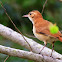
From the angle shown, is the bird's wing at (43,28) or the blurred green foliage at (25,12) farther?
the blurred green foliage at (25,12)

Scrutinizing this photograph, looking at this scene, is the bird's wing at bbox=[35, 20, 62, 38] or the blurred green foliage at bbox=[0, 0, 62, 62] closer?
the bird's wing at bbox=[35, 20, 62, 38]

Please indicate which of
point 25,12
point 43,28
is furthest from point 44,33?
point 25,12

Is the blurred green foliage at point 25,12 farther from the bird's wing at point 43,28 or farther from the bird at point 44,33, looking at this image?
the bird's wing at point 43,28

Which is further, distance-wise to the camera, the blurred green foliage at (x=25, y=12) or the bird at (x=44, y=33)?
the blurred green foliage at (x=25, y=12)

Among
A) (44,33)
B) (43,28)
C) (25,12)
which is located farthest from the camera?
(25,12)

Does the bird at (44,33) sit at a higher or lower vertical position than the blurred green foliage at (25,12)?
higher

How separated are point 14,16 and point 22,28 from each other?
402mm

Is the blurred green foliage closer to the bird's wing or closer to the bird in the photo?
the bird

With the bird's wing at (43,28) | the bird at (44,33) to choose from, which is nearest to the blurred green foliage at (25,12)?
the bird at (44,33)

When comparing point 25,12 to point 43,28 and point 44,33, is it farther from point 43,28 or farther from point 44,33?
point 44,33

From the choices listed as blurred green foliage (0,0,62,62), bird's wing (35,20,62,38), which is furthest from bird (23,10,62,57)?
blurred green foliage (0,0,62,62)

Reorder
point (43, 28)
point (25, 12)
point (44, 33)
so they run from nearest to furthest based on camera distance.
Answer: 1. point (44, 33)
2. point (43, 28)
3. point (25, 12)

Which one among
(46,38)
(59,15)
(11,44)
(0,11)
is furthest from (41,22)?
(59,15)

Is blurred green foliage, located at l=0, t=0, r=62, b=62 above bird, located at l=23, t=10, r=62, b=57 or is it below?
Answer: below
